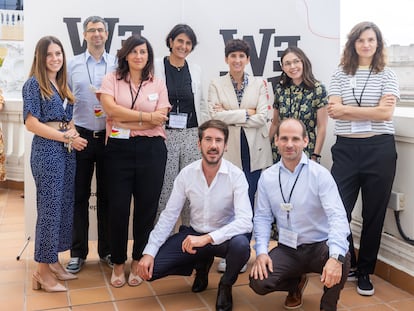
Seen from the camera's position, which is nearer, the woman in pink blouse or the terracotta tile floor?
the terracotta tile floor

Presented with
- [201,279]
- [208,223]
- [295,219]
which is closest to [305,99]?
[295,219]

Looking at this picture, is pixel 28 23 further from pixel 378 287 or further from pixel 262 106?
pixel 378 287

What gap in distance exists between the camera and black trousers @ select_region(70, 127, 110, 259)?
302 centimetres

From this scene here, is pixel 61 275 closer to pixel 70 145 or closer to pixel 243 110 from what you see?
pixel 70 145

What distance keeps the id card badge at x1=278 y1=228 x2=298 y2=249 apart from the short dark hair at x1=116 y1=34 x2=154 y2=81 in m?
1.19

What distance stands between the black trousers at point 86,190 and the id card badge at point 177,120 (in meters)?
0.43

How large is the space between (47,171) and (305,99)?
163cm

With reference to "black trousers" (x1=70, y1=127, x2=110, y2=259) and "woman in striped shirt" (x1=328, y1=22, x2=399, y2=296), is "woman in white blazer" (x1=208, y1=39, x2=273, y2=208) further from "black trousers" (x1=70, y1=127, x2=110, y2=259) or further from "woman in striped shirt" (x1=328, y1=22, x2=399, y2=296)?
"black trousers" (x1=70, y1=127, x2=110, y2=259)

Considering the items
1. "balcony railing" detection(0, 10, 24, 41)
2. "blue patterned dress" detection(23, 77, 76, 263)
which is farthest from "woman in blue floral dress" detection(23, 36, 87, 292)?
"balcony railing" detection(0, 10, 24, 41)

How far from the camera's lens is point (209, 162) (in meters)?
2.64

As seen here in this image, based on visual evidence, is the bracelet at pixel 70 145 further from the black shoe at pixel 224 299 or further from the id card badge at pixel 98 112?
the black shoe at pixel 224 299

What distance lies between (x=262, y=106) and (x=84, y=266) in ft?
5.24

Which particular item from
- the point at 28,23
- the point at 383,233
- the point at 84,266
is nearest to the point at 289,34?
the point at 383,233

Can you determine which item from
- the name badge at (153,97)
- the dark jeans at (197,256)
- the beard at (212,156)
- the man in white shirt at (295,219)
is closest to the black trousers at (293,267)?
the man in white shirt at (295,219)
